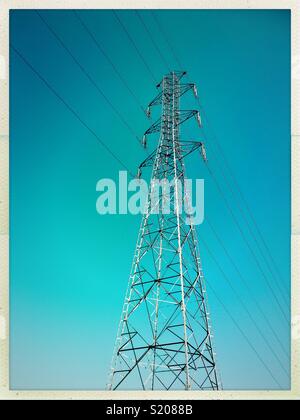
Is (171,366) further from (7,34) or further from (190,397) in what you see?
(7,34)

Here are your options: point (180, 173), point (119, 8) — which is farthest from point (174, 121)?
point (119, 8)

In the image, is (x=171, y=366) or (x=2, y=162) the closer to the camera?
(x=2, y=162)
